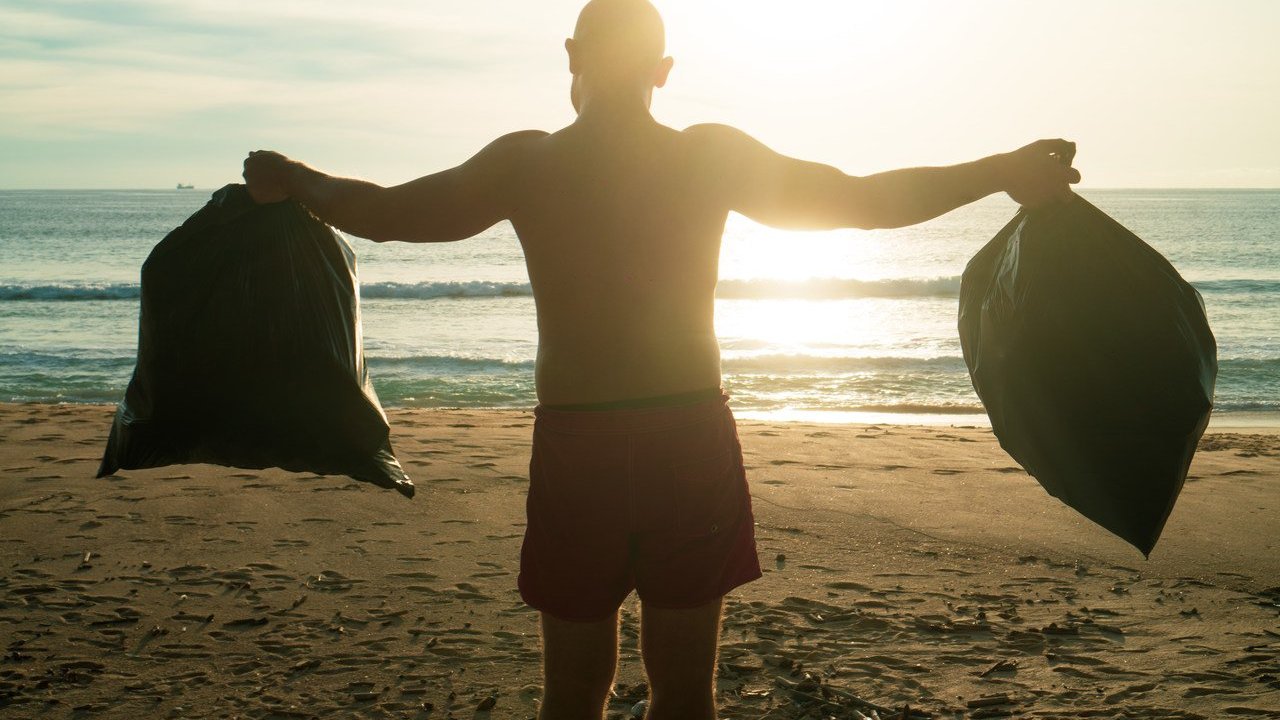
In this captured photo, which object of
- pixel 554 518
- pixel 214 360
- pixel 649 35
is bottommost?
pixel 554 518

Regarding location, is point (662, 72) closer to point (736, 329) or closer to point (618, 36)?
point (618, 36)

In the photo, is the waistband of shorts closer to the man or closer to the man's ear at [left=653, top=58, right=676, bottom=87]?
the man

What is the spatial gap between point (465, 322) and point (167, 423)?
618 inches

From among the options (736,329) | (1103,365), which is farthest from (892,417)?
(1103,365)

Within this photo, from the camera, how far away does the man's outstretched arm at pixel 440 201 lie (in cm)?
200

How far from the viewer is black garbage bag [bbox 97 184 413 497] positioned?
8.78ft

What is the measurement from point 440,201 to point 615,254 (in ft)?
1.09

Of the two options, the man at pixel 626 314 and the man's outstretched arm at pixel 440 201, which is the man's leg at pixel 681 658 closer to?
the man at pixel 626 314

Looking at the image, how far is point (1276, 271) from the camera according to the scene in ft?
94.4

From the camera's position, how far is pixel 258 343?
2684mm

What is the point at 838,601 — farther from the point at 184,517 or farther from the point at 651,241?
the point at 184,517

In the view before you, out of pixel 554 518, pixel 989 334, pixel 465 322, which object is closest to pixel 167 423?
pixel 554 518

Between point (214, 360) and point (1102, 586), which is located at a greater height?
point (214, 360)

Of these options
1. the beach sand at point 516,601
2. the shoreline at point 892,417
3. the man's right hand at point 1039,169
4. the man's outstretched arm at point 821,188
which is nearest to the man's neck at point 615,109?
the man's outstretched arm at point 821,188
